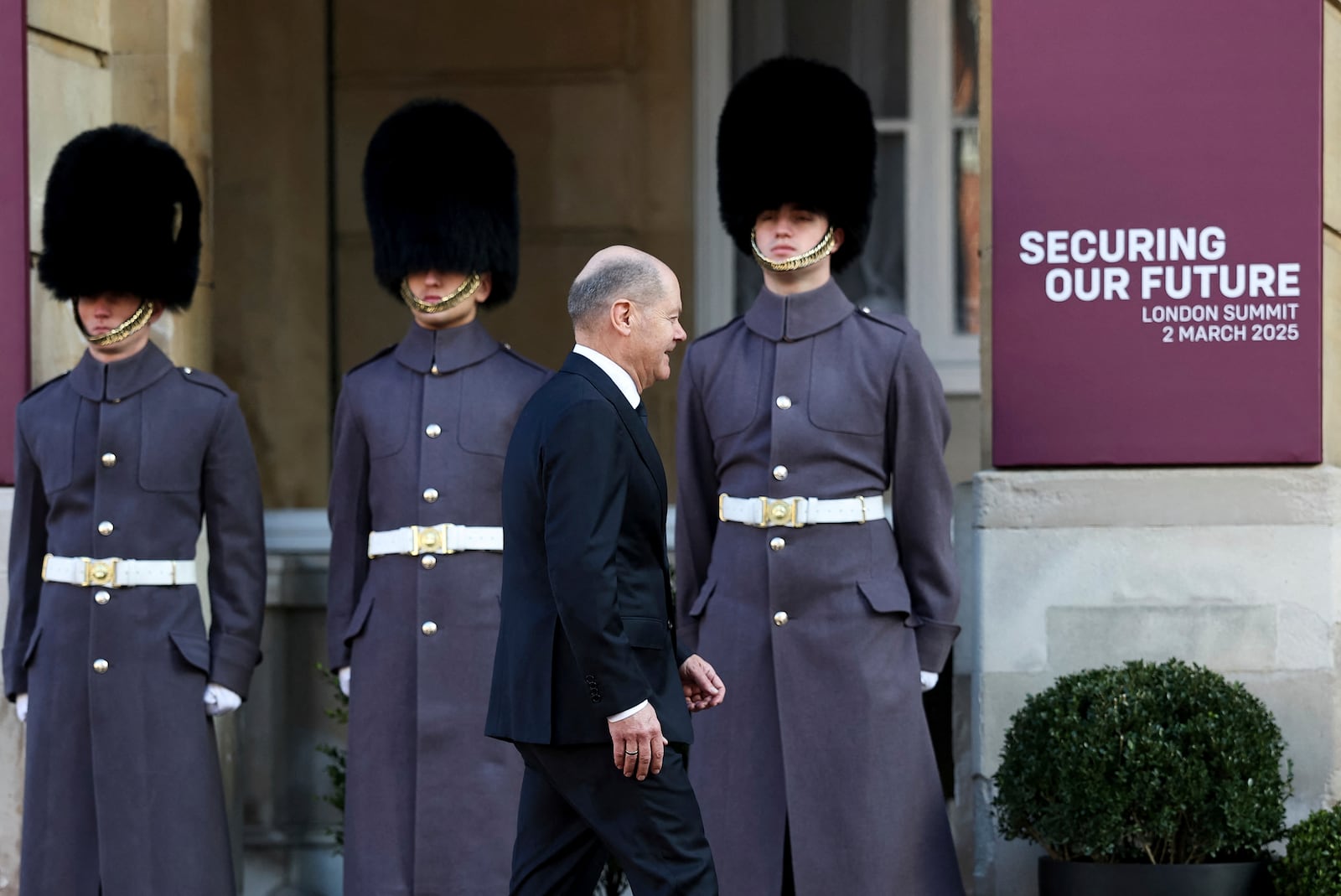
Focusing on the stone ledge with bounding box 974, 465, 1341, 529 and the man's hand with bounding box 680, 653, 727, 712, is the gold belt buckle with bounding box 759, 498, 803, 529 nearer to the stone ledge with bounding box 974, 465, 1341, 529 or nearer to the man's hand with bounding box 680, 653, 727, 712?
the man's hand with bounding box 680, 653, 727, 712

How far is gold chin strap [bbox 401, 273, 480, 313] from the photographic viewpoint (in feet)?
18.2

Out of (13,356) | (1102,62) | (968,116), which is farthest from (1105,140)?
(13,356)

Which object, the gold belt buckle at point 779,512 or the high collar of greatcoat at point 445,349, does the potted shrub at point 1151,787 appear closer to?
the gold belt buckle at point 779,512

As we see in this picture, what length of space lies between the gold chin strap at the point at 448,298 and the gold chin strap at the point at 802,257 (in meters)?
0.81

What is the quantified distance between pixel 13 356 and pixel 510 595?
272 cm

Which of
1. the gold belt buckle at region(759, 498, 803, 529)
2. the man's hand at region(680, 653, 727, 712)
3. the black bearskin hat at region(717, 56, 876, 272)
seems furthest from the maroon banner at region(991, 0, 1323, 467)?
the man's hand at region(680, 653, 727, 712)

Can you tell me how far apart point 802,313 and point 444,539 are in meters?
1.08

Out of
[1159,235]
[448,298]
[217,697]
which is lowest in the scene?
[217,697]

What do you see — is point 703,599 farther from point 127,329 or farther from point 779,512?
point 127,329

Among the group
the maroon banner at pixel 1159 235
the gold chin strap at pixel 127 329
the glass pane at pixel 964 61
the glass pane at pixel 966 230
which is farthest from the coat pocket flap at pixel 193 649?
the glass pane at pixel 964 61

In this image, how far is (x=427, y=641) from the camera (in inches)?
214

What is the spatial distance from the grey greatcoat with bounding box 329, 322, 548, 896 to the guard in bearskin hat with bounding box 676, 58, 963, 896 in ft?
2.02

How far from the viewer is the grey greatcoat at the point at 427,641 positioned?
17.8ft

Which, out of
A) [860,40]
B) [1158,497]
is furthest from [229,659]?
[860,40]
